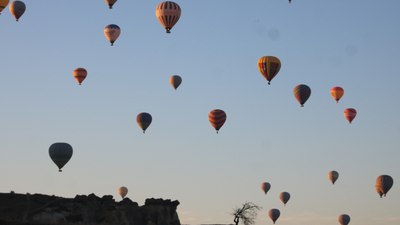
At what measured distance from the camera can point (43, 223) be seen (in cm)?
7994

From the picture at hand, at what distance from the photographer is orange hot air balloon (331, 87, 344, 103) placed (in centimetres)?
14200

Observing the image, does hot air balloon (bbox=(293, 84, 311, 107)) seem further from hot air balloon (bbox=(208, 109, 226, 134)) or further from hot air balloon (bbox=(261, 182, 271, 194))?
hot air balloon (bbox=(261, 182, 271, 194))

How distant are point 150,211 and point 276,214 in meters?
59.4

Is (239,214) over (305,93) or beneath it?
beneath

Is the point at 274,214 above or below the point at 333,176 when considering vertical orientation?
below

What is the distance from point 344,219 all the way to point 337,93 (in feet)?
78.9

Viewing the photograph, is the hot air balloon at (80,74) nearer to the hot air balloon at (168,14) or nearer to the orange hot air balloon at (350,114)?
the hot air balloon at (168,14)

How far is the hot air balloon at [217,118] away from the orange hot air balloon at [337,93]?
58.1 ft

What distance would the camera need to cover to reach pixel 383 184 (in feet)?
448

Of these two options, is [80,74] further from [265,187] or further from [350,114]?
[350,114]

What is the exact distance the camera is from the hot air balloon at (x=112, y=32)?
13239 centimetres

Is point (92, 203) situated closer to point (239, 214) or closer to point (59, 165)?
point (59, 165)

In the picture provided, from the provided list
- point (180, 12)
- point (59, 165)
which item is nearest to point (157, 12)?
point (180, 12)

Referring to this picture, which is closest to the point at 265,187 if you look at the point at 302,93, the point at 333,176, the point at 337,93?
the point at 333,176
